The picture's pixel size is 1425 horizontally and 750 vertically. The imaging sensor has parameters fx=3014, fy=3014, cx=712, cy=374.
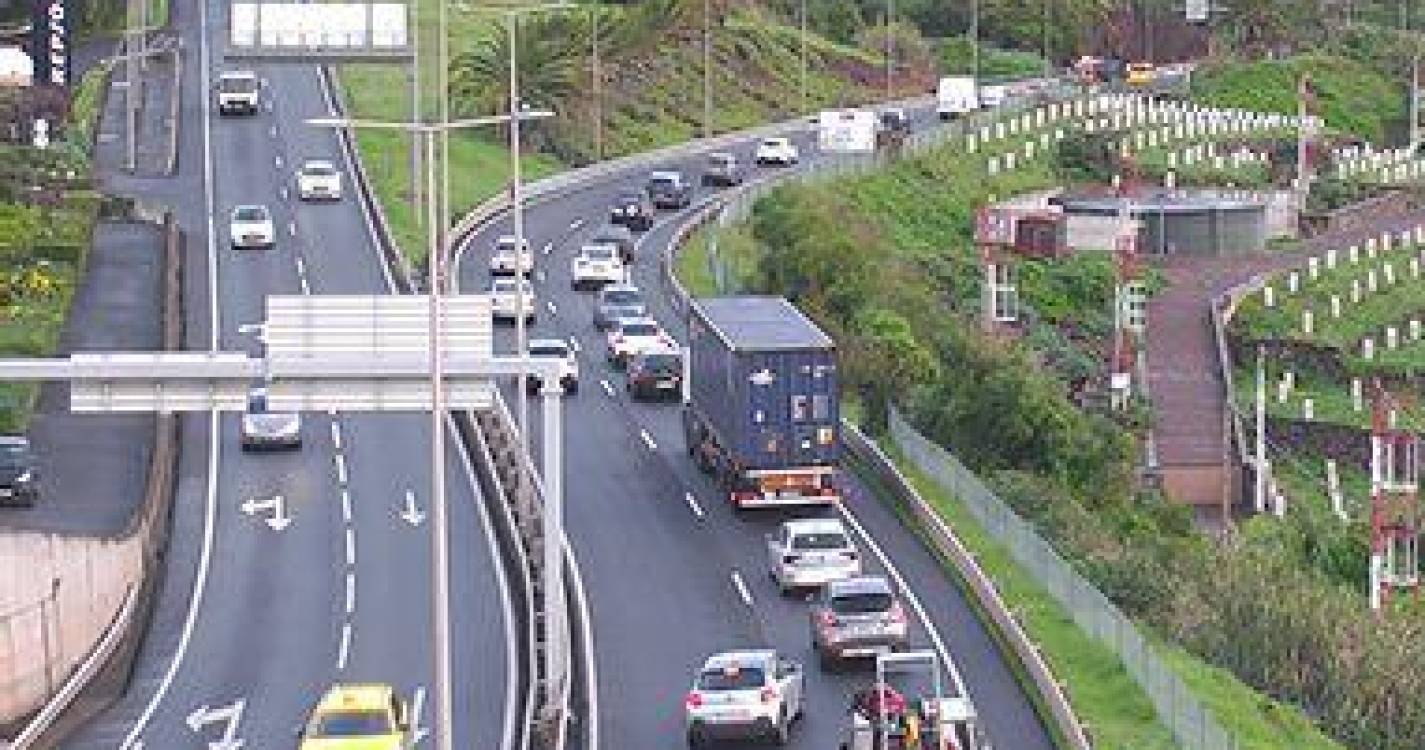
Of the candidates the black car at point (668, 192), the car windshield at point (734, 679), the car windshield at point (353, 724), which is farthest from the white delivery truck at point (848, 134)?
the car windshield at point (353, 724)

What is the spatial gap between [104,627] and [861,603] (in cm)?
1387

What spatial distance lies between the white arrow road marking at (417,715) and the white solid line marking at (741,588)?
24.0 feet

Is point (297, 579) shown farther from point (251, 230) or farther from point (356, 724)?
point (251, 230)

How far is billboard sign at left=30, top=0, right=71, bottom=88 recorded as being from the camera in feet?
386

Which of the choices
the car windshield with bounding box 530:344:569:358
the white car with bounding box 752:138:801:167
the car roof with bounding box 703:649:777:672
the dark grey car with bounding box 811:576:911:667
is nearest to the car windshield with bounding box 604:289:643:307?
the car windshield with bounding box 530:344:569:358

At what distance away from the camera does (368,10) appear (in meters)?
94.2

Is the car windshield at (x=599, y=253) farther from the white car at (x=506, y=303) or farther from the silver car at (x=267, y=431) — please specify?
the silver car at (x=267, y=431)

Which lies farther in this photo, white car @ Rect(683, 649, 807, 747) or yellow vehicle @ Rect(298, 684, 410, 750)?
white car @ Rect(683, 649, 807, 747)

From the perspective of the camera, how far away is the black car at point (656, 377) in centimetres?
7400

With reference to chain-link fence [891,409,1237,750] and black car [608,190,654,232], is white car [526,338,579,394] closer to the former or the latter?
chain-link fence [891,409,1237,750]

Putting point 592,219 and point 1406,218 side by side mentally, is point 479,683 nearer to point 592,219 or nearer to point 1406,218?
point 592,219

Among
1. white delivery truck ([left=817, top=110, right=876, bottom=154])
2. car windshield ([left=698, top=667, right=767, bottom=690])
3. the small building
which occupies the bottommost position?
car windshield ([left=698, top=667, right=767, bottom=690])

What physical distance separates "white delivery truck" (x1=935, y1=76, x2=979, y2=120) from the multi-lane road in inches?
2307

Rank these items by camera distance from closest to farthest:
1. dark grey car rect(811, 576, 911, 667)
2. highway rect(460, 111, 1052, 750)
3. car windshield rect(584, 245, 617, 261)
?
1. highway rect(460, 111, 1052, 750)
2. dark grey car rect(811, 576, 911, 667)
3. car windshield rect(584, 245, 617, 261)
